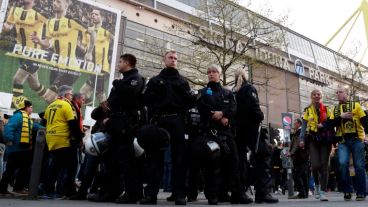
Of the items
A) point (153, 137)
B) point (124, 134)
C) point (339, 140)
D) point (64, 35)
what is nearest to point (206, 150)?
point (153, 137)

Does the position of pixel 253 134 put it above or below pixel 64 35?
below

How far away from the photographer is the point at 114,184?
499 cm

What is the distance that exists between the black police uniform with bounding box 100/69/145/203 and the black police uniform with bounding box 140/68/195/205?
0.64 feet

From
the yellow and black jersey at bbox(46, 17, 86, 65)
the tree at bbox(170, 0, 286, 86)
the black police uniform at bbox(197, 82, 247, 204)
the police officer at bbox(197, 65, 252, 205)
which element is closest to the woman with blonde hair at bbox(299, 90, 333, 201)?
Answer: the police officer at bbox(197, 65, 252, 205)

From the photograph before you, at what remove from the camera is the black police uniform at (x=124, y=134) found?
477 centimetres

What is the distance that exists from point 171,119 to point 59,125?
2166 millimetres

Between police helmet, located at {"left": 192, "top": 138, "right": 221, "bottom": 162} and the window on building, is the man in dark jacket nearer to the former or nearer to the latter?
police helmet, located at {"left": 192, "top": 138, "right": 221, "bottom": 162}

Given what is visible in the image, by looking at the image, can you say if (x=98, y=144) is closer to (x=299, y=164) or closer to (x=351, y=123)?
(x=351, y=123)

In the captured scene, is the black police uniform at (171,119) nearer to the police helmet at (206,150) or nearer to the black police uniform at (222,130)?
the police helmet at (206,150)

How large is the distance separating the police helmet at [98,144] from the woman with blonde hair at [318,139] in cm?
353

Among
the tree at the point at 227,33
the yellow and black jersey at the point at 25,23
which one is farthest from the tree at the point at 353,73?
the yellow and black jersey at the point at 25,23

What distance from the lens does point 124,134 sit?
189 inches

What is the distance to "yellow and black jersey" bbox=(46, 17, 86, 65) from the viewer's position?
20953mm

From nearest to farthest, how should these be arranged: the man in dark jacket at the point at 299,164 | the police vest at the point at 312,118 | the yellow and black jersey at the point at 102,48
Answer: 1. the police vest at the point at 312,118
2. the man in dark jacket at the point at 299,164
3. the yellow and black jersey at the point at 102,48
